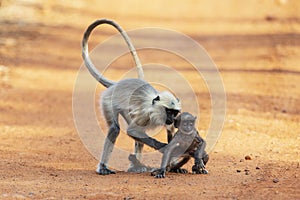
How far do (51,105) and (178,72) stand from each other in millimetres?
4234

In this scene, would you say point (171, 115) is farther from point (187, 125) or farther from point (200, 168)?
→ point (200, 168)

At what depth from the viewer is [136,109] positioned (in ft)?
26.5

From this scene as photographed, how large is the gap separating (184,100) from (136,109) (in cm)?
509

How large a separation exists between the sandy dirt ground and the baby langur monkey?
0.16m

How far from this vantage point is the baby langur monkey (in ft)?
25.6

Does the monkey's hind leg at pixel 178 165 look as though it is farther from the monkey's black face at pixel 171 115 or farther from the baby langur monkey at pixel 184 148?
the monkey's black face at pixel 171 115

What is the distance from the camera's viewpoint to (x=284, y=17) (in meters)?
22.8

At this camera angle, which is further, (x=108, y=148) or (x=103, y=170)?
(x=108, y=148)

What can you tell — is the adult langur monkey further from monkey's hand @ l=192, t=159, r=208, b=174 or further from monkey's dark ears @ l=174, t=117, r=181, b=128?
monkey's hand @ l=192, t=159, r=208, b=174

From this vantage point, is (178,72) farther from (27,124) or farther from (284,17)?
(284,17)

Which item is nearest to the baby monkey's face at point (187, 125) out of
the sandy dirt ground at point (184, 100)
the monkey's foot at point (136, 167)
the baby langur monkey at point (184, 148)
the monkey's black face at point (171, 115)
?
the baby langur monkey at point (184, 148)

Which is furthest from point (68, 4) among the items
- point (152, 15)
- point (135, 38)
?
point (135, 38)

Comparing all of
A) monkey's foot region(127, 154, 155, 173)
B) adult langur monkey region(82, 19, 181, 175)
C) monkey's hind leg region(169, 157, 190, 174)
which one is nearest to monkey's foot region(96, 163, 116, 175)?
adult langur monkey region(82, 19, 181, 175)

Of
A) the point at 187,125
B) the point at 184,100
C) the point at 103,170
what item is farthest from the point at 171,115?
the point at 184,100
